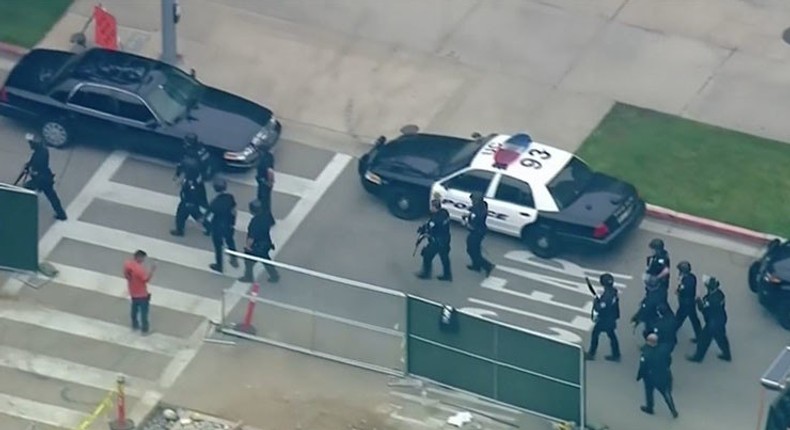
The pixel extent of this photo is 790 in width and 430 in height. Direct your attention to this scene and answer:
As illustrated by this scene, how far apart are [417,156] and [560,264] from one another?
2.68 m

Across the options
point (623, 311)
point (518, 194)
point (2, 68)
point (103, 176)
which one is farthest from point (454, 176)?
point (2, 68)

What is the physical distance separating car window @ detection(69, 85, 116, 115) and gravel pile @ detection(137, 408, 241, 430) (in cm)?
600

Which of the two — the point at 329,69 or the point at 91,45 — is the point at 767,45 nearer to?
the point at 329,69

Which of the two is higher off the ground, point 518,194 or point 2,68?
point 2,68

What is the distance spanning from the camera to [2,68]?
3528 centimetres

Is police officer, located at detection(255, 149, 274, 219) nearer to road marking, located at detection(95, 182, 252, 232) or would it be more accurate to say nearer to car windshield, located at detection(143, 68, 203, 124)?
road marking, located at detection(95, 182, 252, 232)

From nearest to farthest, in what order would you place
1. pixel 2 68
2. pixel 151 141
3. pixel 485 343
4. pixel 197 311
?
pixel 485 343
pixel 197 311
pixel 151 141
pixel 2 68

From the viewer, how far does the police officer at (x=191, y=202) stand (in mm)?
31141

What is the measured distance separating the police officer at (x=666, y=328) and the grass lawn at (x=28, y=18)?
12.4 m

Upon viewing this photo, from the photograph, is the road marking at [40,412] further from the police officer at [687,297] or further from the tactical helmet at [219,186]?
the police officer at [687,297]

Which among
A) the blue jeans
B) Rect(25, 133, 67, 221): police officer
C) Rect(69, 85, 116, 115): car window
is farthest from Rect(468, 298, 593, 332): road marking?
Rect(69, 85, 116, 115): car window

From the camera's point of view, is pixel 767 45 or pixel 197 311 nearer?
pixel 197 311

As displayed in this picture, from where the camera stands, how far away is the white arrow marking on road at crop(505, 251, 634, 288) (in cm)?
3123

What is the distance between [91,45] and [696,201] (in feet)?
33.3
